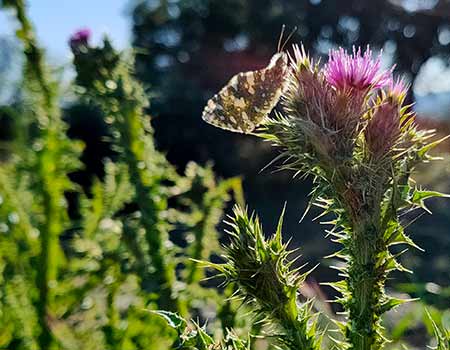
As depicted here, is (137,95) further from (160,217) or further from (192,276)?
(192,276)

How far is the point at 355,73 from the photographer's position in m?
0.74

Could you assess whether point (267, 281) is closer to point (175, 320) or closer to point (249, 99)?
point (175, 320)

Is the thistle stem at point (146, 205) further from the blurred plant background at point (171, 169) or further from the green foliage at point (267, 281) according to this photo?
the green foliage at point (267, 281)

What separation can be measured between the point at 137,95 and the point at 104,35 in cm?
18

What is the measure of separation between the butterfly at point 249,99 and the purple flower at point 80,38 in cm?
63

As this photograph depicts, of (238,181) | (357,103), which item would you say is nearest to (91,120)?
(238,181)

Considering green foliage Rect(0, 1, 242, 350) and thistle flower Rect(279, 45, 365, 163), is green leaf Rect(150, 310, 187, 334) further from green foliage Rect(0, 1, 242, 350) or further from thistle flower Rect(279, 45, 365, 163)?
green foliage Rect(0, 1, 242, 350)

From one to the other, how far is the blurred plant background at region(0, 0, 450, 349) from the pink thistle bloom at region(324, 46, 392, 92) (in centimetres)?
36

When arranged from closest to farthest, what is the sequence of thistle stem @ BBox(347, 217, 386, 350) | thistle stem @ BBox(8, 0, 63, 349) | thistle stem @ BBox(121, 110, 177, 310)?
1. thistle stem @ BBox(347, 217, 386, 350)
2. thistle stem @ BBox(121, 110, 177, 310)
3. thistle stem @ BBox(8, 0, 63, 349)

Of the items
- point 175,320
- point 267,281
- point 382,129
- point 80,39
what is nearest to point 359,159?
point 382,129

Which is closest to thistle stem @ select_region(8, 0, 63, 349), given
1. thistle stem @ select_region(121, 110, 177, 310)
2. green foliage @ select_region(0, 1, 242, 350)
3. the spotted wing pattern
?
green foliage @ select_region(0, 1, 242, 350)

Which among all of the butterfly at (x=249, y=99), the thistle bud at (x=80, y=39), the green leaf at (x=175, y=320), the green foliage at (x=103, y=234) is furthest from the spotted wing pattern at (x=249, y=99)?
the thistle bud at (x=80, y=39)

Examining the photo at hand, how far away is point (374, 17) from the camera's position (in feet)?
33.2

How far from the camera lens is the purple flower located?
1.40 metres
